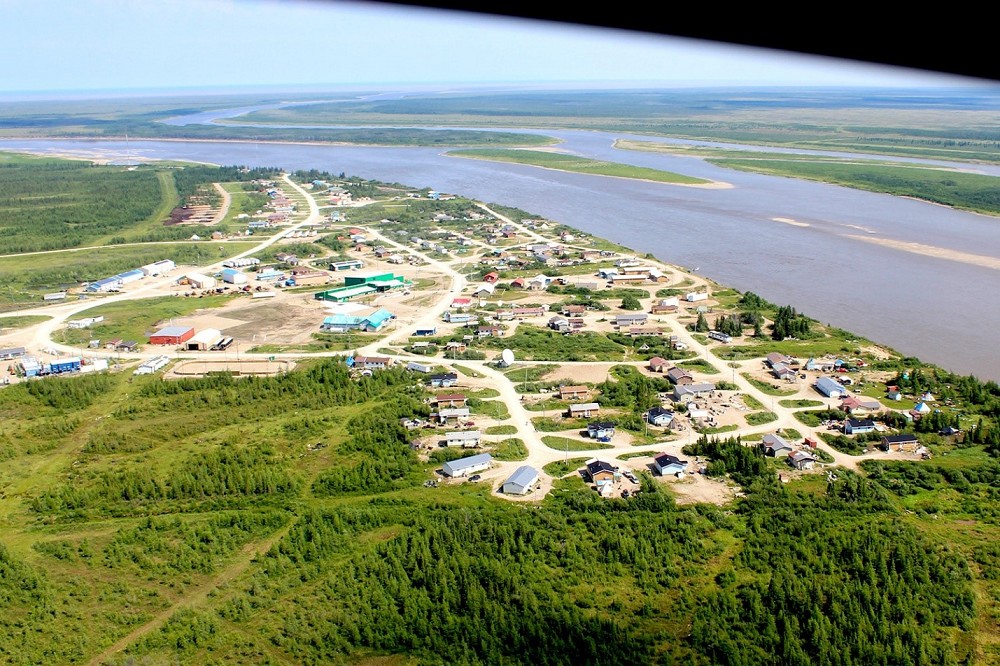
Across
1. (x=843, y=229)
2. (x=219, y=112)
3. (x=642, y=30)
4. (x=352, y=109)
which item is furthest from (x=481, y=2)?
(x=219, y=112)

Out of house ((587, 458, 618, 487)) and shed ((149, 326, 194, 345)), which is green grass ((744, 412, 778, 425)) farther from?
shed ((149, 326, 194, 345))

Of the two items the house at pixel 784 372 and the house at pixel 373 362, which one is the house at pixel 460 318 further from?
the house at pixel 784 372

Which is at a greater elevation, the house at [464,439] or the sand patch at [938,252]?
the sand patch at [938,252]

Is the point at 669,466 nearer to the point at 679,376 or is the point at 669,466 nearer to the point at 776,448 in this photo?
the point at 776,448

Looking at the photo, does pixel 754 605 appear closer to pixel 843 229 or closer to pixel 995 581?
pixel 995 581

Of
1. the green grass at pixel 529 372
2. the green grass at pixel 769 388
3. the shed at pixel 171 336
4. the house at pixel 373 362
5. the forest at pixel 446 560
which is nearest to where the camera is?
the forest at pixel 446 560

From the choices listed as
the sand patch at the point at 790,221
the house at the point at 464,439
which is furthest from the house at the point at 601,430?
the sand patch at the point at 790,221

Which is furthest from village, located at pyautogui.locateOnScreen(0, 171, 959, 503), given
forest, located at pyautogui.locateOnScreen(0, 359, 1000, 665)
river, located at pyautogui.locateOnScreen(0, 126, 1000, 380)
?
river, located at pyautogui.locateOnScreen(0, 126, 1000, 380)

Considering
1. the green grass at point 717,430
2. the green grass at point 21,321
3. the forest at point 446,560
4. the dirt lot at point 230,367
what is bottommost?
the forest at point 446,560
